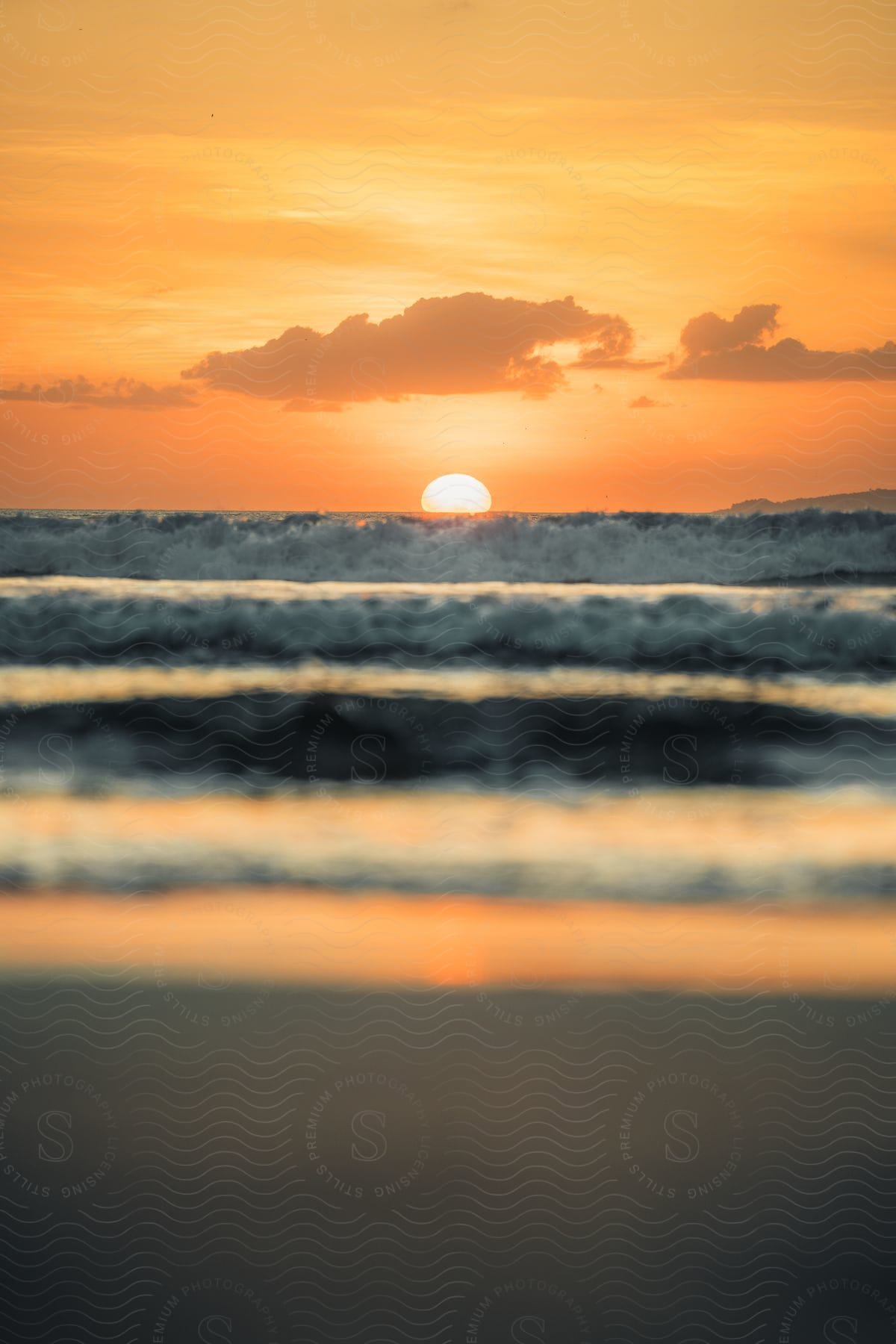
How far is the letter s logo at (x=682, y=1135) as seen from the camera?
8.49ft

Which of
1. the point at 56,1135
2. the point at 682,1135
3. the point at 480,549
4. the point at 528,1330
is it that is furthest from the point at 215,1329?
the point at 480,549

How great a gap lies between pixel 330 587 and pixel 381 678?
750 centimetres

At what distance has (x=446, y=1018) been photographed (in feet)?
10.6

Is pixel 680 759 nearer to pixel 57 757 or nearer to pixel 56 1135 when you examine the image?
pixel 57 757

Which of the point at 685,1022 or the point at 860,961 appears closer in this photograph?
the point at 685,1022

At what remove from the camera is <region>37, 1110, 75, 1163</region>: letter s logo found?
2602mm

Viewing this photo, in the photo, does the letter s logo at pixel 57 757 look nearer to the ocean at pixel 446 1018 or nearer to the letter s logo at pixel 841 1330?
the ocean at pixel 446 1018

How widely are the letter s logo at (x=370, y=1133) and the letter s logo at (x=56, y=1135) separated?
1.79 ft

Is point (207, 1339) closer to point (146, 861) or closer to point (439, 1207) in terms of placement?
point (439, 1207)

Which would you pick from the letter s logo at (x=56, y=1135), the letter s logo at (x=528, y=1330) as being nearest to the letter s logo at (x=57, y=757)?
the letter s logo at (x=56, y=1135)

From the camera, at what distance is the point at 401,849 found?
16.6 ft

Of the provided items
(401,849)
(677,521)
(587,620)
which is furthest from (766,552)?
(401,849)

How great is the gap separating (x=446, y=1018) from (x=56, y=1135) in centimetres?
95

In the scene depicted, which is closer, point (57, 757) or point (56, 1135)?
point (56, 1135)
